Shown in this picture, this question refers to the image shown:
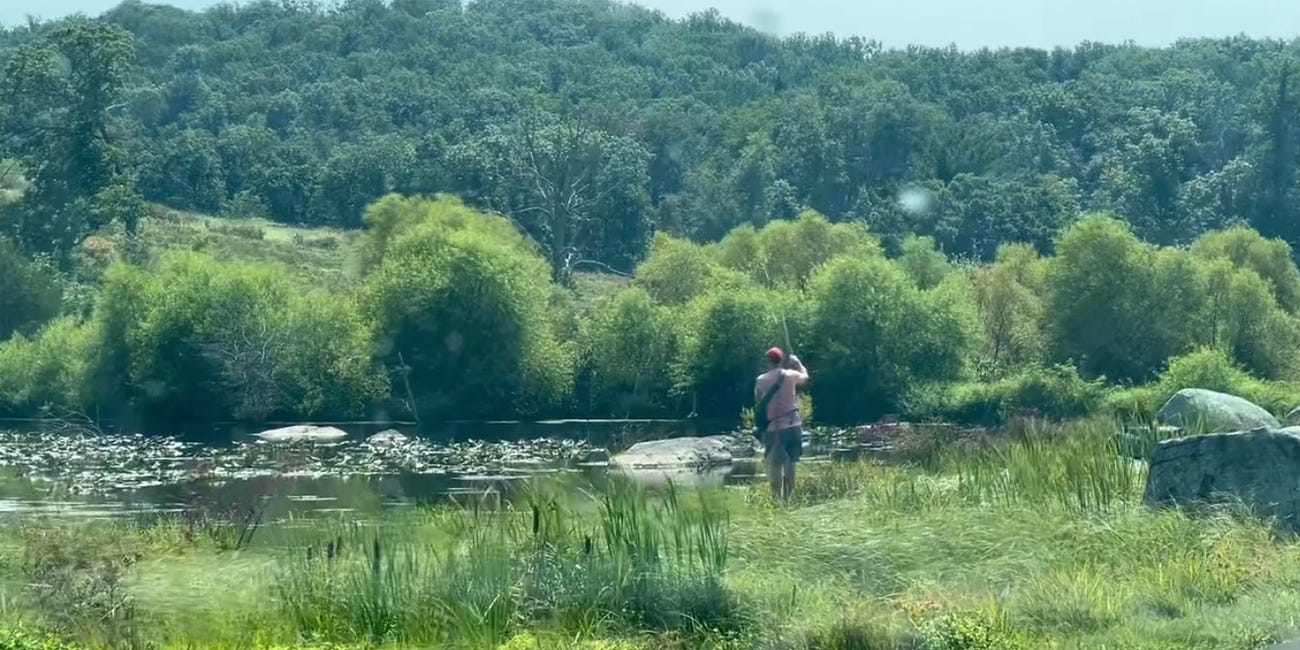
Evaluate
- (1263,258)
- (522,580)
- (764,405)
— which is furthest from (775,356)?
(1263,258)

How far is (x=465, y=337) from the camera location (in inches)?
2554

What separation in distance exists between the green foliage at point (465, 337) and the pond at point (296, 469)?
6559mm

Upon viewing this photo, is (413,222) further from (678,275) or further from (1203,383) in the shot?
(1203,383)

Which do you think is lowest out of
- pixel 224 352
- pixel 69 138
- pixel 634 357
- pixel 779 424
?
pixel 779 424

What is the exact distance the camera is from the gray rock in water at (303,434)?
51188 mm

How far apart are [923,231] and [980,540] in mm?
96899

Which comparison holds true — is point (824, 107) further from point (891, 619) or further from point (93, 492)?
point (891, 619)

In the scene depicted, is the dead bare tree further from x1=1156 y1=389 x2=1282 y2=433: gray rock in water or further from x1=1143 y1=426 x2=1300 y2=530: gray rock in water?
x1=1143 y1=426 x2=1300 y2=530: gray rock in water

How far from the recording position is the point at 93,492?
31.2 metres

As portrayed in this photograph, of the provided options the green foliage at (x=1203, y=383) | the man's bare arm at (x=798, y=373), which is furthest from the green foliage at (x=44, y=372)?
the man's bare arm at (x=798, y=373)

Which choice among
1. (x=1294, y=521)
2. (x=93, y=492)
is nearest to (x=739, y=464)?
(x=93, y=492)

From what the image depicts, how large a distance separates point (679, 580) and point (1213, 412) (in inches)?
544

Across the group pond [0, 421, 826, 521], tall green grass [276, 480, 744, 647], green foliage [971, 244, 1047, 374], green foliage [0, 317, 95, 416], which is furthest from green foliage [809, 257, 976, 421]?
tall green grass [276, 480, 744, 647]

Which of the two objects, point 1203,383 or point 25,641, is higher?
point 1203,383
